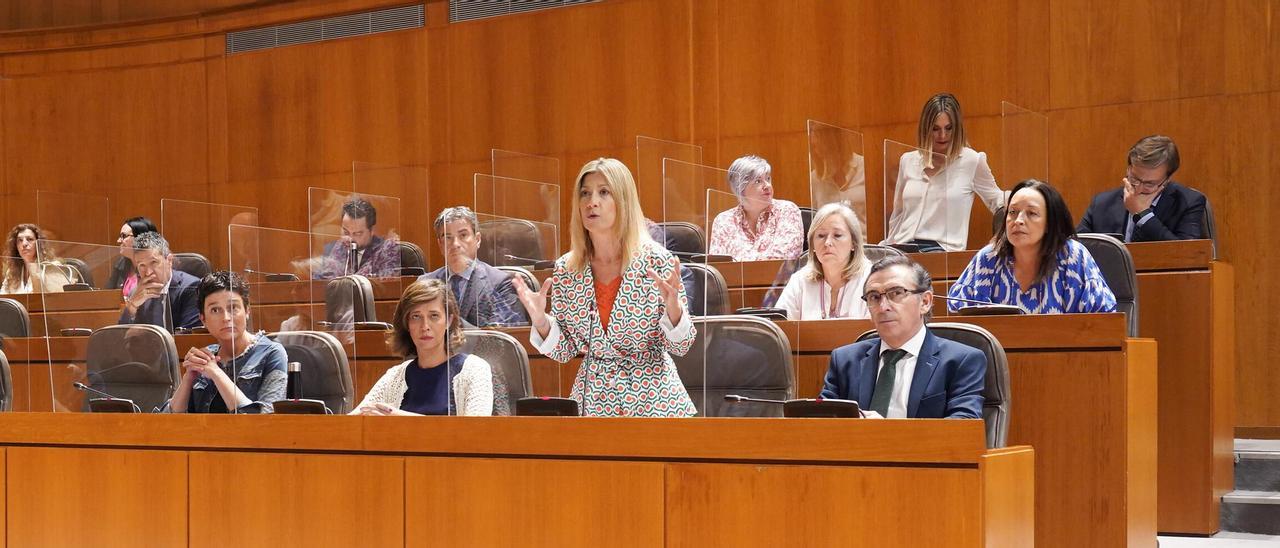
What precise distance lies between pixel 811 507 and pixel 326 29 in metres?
6.65

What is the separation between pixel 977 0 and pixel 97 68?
5906 mm

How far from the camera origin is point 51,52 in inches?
343

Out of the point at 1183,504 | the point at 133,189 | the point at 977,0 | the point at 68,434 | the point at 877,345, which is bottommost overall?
the point at 1183,504

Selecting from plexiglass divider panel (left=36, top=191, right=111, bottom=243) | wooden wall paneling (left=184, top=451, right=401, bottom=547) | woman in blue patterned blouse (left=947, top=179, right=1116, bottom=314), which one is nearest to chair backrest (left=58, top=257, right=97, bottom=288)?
wooden wall paneling (left=184, top=451, right=401, bottom=547)

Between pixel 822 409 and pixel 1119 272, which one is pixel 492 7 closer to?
pixel 1119 272

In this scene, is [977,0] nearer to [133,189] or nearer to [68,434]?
[68,434]

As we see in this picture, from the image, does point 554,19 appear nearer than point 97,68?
Yes

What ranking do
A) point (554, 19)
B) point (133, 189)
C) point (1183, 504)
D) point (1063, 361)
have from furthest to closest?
point (133, 189) → point (554, 19) → point (1183, 504) → point (1063, 361)

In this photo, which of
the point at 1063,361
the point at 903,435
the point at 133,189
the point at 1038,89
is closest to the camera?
the point at 903,435

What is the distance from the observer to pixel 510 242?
4.40 meters

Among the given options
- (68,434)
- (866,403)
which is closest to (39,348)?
(68,434)

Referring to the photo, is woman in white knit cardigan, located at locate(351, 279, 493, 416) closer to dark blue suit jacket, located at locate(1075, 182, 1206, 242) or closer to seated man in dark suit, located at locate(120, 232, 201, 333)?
seated man in dark suit, located at locate(120, 232, 201, 333)

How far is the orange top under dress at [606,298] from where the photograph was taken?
2846mm

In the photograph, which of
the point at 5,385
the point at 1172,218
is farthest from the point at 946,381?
the point at 5,385
